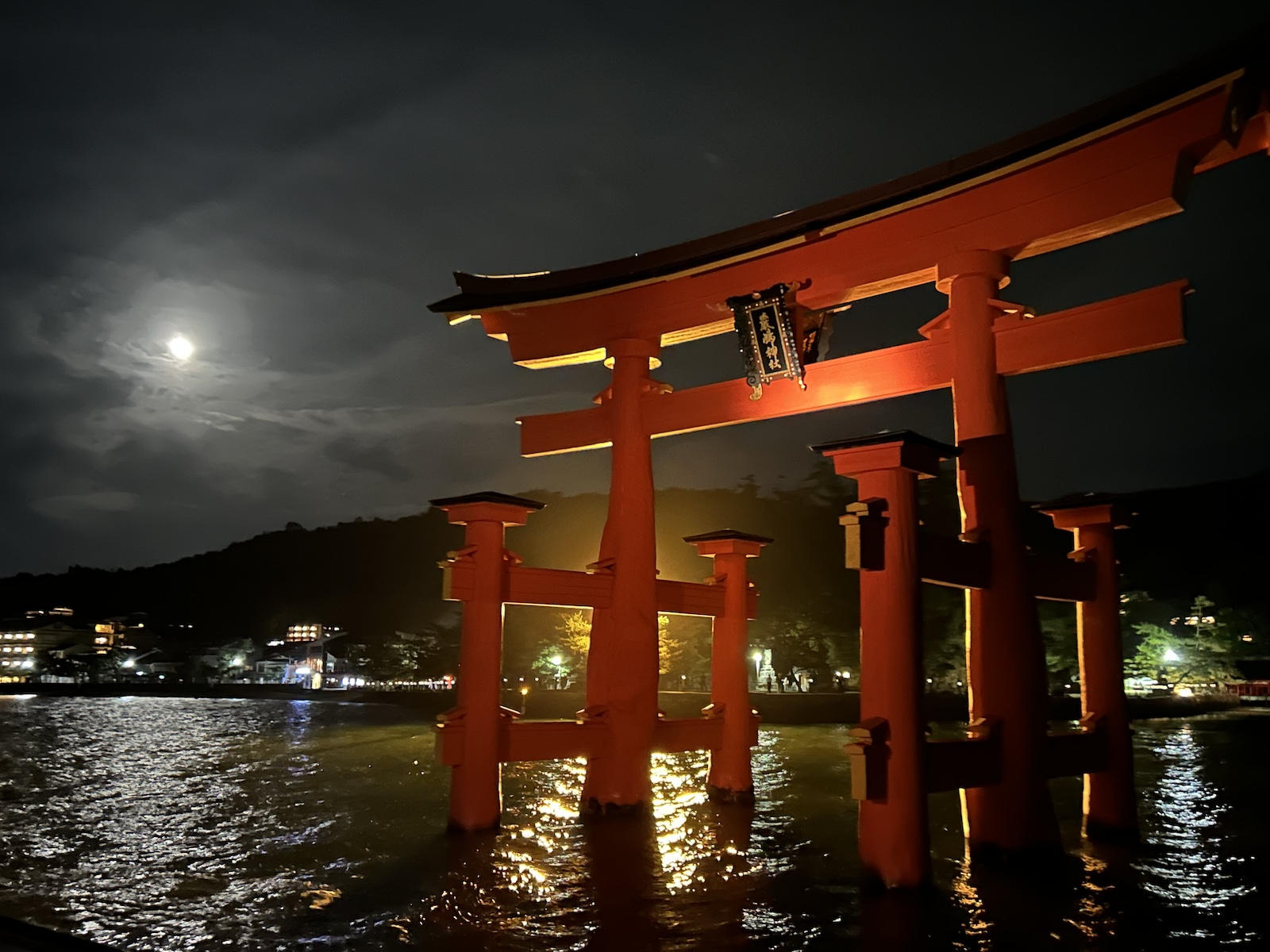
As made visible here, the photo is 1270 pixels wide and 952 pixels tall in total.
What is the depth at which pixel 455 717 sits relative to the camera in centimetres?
797

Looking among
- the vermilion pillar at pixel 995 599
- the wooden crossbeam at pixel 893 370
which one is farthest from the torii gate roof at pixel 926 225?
the wooden crossbeam at pixel 893 370

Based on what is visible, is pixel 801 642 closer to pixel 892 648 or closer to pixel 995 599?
pixel 995 599

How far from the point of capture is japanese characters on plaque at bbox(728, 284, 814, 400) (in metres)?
8.16

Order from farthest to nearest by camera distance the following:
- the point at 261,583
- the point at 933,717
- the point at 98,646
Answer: the point at 261,583, the point at 98,646, the point at 933,717

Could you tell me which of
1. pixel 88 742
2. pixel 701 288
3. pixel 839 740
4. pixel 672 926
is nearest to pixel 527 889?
pixel 672 926

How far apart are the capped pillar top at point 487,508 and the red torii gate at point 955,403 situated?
0.04m

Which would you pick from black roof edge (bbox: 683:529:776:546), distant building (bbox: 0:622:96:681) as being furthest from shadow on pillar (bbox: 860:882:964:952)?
distant building (bbox: 0:622:96:681)

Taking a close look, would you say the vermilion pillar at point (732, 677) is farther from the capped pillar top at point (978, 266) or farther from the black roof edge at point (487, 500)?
the capped pillar top at point (978, 266)

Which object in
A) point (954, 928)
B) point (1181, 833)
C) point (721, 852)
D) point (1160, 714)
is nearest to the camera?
point (954, 928)

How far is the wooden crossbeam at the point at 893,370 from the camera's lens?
21.3 ft

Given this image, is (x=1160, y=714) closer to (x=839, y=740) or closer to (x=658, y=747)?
(x=839, y=740)

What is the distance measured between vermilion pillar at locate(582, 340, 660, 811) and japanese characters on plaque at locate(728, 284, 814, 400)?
146 centimetres

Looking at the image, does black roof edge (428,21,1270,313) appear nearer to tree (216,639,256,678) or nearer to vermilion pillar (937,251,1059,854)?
vermilion pillar (937,251,1059,854)

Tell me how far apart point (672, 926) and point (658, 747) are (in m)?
3.87
